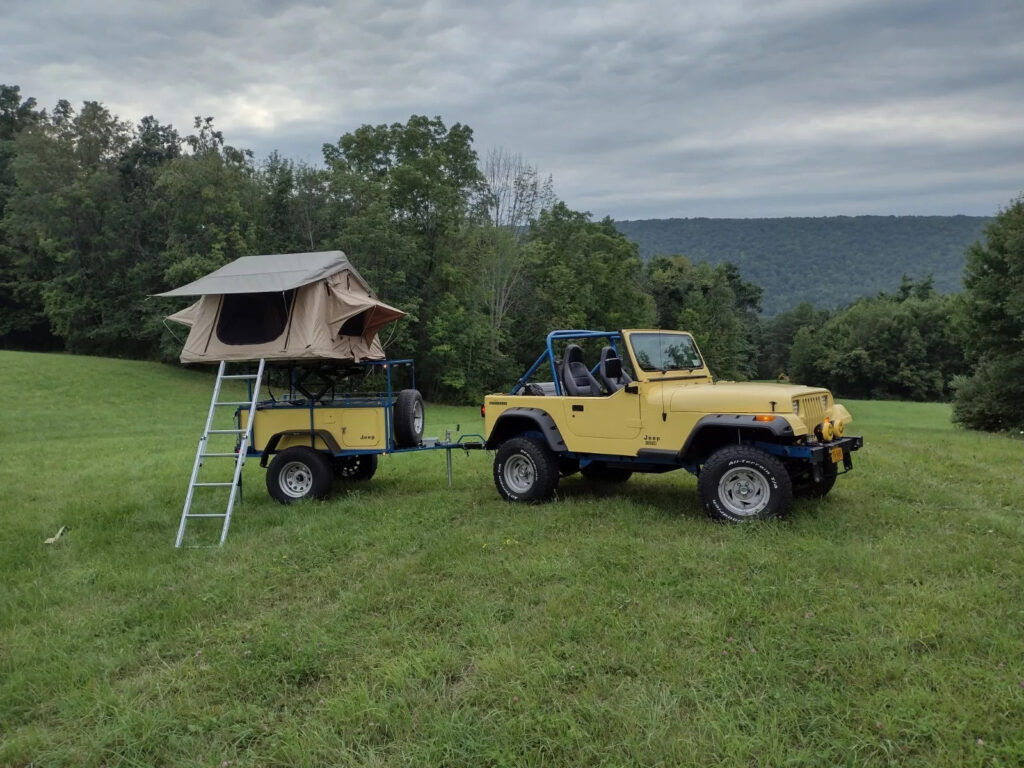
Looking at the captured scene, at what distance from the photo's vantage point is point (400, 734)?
352cm

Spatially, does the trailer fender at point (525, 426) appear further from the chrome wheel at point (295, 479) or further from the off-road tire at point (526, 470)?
the chrome wheel at point (295, 479)

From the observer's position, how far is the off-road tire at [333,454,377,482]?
989 centimetres

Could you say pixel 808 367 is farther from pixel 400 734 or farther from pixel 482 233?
pixel 400 734

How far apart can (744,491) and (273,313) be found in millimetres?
5612

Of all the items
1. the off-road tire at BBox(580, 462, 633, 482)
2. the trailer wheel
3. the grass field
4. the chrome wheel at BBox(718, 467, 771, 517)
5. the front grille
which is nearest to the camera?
the grass field

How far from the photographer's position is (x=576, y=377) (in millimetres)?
8031

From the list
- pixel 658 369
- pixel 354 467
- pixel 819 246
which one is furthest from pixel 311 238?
pixel 819 246

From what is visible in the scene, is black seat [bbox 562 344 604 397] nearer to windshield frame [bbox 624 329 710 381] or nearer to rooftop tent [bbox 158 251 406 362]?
windshield frame [bbox 624 329 710 381]

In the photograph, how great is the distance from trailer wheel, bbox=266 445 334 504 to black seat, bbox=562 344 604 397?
3108 mm

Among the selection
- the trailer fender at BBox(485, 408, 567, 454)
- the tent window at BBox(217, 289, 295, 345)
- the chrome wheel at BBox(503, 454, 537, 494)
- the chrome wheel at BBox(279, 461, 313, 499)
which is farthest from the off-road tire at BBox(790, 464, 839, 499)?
the tent window at BBox(217, 289, 295, 345)

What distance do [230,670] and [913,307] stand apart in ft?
257

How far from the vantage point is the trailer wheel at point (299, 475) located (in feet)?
27.8

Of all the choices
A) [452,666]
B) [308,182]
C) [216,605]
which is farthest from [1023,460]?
[308,182]

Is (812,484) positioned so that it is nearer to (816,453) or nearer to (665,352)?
(816,453)
